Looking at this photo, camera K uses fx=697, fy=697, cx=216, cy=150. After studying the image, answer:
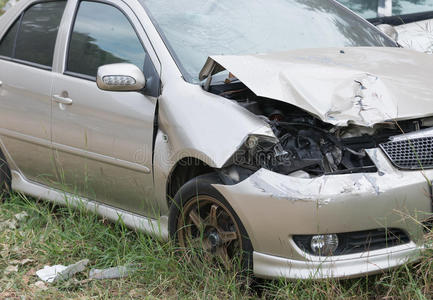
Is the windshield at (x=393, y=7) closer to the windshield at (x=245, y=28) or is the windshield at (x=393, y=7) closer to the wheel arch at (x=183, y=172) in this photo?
the windshield at (x=245, y=28)

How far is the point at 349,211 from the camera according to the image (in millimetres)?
3098

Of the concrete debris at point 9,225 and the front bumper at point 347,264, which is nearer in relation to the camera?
the front bumper at point 347,264

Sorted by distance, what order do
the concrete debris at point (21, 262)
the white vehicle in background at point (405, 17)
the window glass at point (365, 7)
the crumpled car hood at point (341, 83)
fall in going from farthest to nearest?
the window glass at point (365, 7) → the white vehicle in background at point (405, 17) → the concrete debris at point (21, 262) → the crumpled car hood at point (341, 83)

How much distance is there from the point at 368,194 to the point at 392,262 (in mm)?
351

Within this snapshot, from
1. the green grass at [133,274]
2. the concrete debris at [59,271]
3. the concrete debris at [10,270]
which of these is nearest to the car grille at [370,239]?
the green grass at [133,274]

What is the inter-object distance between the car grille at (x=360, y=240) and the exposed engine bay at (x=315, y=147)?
29 cm

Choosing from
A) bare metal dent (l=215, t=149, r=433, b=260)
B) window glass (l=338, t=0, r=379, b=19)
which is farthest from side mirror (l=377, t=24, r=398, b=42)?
window glass (l=338, t=0, r=379, b=19)

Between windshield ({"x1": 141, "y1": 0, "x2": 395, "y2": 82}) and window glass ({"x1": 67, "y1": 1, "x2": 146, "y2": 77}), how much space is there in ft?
0.66

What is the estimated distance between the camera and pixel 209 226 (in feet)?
11.7

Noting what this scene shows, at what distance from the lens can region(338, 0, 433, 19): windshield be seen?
6594 millimetres

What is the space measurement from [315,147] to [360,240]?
497 millimetres

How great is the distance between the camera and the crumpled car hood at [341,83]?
3.32 metres

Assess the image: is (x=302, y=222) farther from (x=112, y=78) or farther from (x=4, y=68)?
(x=4, y=68)

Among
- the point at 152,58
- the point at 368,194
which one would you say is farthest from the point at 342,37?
the point at 368,194
